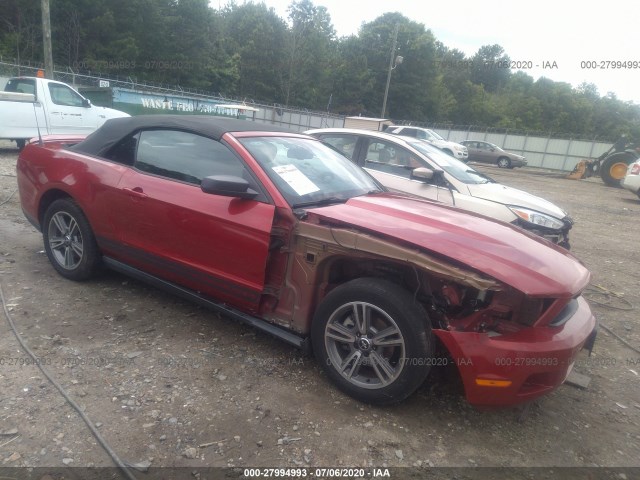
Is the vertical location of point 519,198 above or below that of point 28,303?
above

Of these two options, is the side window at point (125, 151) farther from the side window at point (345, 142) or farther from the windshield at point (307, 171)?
the side window at point (345, 142)

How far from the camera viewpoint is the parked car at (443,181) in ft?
17.4

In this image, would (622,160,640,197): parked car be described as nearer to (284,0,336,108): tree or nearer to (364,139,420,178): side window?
(364,139,420,178): side window

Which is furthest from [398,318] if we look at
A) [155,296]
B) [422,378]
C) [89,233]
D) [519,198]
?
[519,198]

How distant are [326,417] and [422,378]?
23.3 inches

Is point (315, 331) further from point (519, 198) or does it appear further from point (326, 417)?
point (519, 198)

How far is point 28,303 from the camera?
371cm

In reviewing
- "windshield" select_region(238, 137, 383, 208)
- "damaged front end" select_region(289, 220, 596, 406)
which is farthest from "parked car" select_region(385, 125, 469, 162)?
"damaged front end" select_region(289, 220, 596, 406)

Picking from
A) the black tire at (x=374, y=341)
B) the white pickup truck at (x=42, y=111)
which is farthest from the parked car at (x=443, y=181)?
the white pickup truck at (x=42, y=111)

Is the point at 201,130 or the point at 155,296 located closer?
the point at 201,130

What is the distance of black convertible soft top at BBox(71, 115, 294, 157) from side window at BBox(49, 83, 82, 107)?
8.57 m

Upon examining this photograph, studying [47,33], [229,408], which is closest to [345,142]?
[229,408]

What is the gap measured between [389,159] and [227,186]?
146 inches

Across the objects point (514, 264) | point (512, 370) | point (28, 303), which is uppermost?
point (514, 264)
